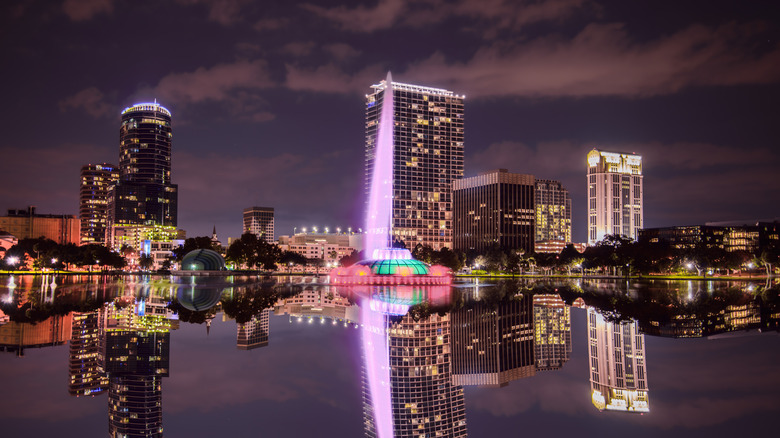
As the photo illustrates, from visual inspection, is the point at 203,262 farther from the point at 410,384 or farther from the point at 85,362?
the point at 410,384

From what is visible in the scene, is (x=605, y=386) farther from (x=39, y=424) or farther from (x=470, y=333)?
(x=39, y=424)

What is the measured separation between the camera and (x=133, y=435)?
13734 millimetres

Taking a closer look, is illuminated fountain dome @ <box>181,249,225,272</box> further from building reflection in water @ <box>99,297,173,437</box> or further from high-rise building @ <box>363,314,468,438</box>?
high-rise building @ <box>363,314,468,438</box>

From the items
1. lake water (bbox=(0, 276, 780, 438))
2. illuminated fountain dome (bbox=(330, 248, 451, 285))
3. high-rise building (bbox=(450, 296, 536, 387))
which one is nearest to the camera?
lake water (bbox=(0, 276, 780, 438))

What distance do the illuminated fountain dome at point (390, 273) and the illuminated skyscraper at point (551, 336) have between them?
41.6 meters

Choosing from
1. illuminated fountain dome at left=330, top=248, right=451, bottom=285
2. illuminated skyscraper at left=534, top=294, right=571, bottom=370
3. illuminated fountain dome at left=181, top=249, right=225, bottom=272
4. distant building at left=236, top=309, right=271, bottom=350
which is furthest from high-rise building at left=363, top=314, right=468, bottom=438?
illuminated fountain dome at left=181, top=249, right=225, bottom=272

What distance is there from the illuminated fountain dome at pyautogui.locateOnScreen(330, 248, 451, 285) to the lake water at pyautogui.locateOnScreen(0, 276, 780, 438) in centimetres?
5217

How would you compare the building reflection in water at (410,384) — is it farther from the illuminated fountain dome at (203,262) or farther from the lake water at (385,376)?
the illuminated fountain dome at (203,262)

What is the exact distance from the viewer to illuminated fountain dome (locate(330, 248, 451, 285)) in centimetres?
9112

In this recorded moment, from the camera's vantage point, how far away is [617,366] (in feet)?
72.0

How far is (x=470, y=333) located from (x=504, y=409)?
14.1 metres

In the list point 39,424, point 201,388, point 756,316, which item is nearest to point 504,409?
point 201,388

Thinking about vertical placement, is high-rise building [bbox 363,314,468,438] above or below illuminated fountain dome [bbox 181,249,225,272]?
below

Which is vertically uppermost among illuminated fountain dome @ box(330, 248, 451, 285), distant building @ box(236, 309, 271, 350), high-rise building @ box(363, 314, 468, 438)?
illuminated fountain dome @ box(330, 248, 451, 285)
